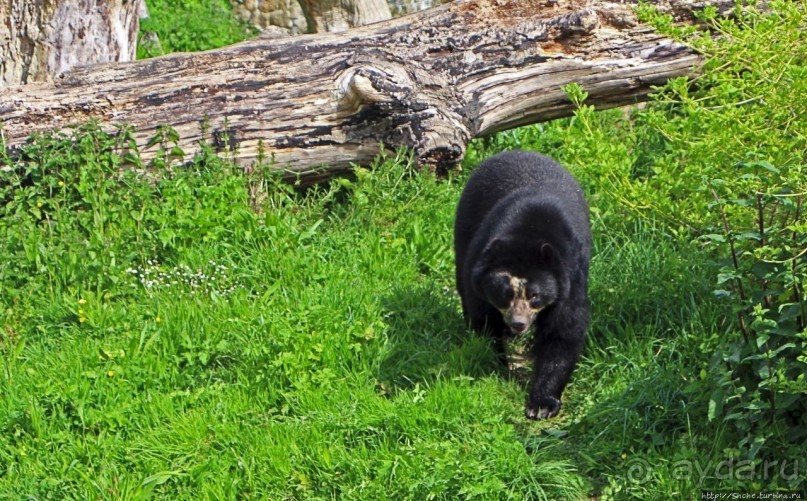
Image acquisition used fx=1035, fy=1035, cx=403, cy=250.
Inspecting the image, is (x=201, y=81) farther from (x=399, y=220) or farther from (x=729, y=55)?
(x=729, y=55)

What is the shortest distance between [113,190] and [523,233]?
2.93 m

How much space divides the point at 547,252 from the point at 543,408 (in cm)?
82

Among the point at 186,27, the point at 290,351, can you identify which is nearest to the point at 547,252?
the point at 290,351

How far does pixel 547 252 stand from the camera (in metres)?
5.36

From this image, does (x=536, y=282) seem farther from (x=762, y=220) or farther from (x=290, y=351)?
(x=290, y=351)

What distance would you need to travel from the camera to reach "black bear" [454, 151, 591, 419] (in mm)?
5406

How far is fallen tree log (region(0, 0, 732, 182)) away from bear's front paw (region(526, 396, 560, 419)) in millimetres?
2411

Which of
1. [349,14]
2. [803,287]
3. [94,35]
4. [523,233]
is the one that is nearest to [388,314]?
[523,233]

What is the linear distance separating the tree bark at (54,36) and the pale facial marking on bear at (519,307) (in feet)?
13.8

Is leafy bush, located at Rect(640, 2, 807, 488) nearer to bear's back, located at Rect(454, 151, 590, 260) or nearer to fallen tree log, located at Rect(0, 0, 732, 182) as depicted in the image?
bear's back, located at Rect(454, 151, 590, 260)

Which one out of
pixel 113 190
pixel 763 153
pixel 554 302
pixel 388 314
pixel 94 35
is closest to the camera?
pixel 763 153

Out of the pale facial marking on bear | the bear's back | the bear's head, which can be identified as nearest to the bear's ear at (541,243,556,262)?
the bear's head

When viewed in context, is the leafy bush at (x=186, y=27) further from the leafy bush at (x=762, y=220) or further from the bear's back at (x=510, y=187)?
the leafy bush at (x=762, y=220)

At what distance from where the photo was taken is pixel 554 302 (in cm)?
547
